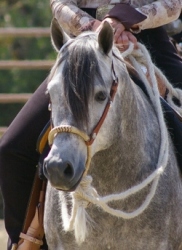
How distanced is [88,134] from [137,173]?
624 millimetres

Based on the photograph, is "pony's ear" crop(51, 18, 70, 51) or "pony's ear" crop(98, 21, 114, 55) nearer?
"pony's ear" crop(98, 21, 114, 55)

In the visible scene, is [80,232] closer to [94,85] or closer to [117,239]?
[117,239]

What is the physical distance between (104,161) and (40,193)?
0.81m

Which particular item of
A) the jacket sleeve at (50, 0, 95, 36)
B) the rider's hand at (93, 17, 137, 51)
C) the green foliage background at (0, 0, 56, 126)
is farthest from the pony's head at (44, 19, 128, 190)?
the green foliage background at (0, 0, 56, 126)

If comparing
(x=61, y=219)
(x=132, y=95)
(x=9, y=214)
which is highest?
(x=132, y=95)

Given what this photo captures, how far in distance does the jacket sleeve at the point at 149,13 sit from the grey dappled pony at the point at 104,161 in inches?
18.0

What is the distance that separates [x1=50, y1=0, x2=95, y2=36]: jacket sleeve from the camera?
6.10 m

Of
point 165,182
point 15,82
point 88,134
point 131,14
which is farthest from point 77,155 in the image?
point 15,82

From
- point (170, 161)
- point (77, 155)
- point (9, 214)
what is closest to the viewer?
point (77, 155)

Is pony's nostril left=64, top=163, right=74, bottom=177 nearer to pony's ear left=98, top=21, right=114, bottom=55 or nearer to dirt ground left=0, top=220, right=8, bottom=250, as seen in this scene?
pony's ear left=98, top=21, right=114, bottom=55

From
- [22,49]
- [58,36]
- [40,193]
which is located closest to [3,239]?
[40,193]

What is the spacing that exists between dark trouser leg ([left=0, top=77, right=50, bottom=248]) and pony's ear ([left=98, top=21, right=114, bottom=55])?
85cm

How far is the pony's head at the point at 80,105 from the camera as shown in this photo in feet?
16.6

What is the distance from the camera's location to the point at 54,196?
229 inches
